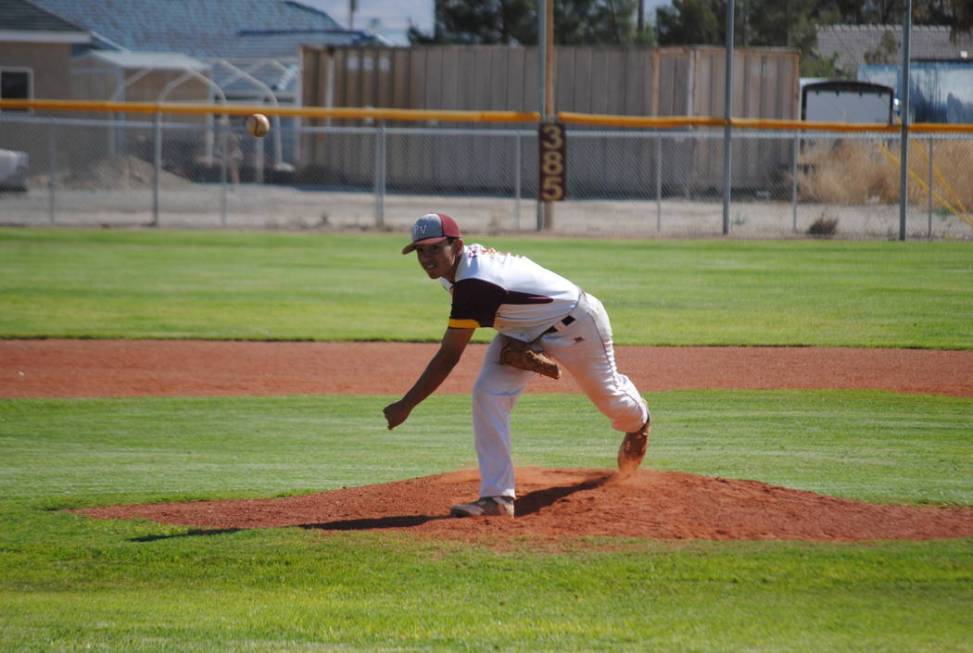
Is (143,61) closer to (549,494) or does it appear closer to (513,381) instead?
(549,494)

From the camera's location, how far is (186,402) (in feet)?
40.4

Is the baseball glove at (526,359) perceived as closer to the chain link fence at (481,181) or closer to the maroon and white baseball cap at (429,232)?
the maroon and white baseball cap at (429,232)

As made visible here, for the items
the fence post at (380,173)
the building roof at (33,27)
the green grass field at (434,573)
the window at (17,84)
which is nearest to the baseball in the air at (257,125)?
the fence post at (380,173)

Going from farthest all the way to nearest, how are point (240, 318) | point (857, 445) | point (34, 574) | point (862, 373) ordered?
point (240, 318) < point (862, 373) < point (857, 445) < point (34, 574)

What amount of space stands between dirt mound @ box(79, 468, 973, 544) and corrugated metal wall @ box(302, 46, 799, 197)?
32093 millimetres

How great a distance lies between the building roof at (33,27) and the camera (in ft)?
145

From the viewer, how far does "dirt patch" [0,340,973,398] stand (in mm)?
13141

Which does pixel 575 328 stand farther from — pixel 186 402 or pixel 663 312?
pixel 663 312

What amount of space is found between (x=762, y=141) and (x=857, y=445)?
103 feet

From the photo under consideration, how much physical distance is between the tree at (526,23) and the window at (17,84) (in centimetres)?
1886

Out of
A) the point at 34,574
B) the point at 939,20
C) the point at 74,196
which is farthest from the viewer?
the point at 939,20

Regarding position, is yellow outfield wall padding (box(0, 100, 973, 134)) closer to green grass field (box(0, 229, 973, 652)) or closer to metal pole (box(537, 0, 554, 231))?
metal pole (box(537, 0, 554, 231))

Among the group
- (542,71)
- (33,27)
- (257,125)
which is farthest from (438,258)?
(33,27)

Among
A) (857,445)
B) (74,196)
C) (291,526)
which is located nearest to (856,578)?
(291,526)
